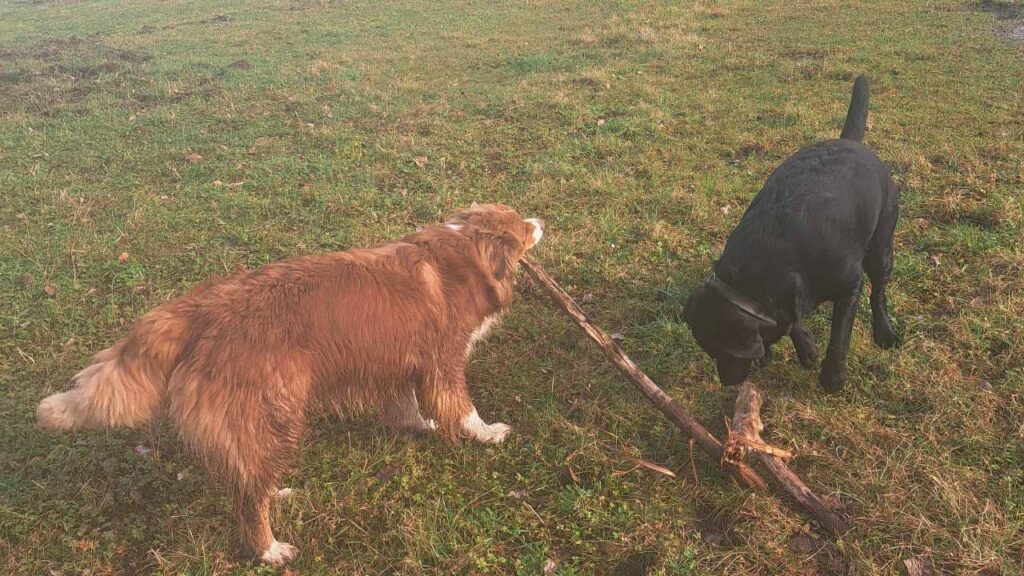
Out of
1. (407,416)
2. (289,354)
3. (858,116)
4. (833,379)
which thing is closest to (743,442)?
(833,379)

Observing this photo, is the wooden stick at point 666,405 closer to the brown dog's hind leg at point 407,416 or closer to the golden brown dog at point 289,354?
the golden brown dog at point 289,354

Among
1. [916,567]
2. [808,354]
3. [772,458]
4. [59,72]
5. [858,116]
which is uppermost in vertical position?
[59,72]

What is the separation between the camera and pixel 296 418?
2.93 meters

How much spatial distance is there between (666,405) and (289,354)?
205 centimetres

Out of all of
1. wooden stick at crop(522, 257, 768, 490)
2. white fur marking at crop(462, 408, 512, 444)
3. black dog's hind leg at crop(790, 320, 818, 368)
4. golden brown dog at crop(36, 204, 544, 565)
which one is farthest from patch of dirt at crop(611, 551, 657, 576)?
black dog's hind leg at crop(790, 320, 818, 368)

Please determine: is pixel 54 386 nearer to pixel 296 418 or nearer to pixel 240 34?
pixel 296 418

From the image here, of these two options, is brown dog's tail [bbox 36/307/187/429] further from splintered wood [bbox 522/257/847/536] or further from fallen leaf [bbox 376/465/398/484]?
splintered wood [bbox 522/257/847/536]

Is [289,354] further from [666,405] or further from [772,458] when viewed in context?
[772,458]

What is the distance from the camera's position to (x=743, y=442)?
3.22 m

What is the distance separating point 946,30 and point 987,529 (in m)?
12.3

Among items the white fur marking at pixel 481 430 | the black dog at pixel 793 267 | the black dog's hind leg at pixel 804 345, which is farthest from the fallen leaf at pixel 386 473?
the black dog's hind leg at pixel 804 345

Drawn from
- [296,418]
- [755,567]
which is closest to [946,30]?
[755,567]

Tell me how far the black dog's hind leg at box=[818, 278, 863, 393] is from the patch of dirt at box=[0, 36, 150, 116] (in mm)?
11933

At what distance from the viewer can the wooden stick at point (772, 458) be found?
3018mm
